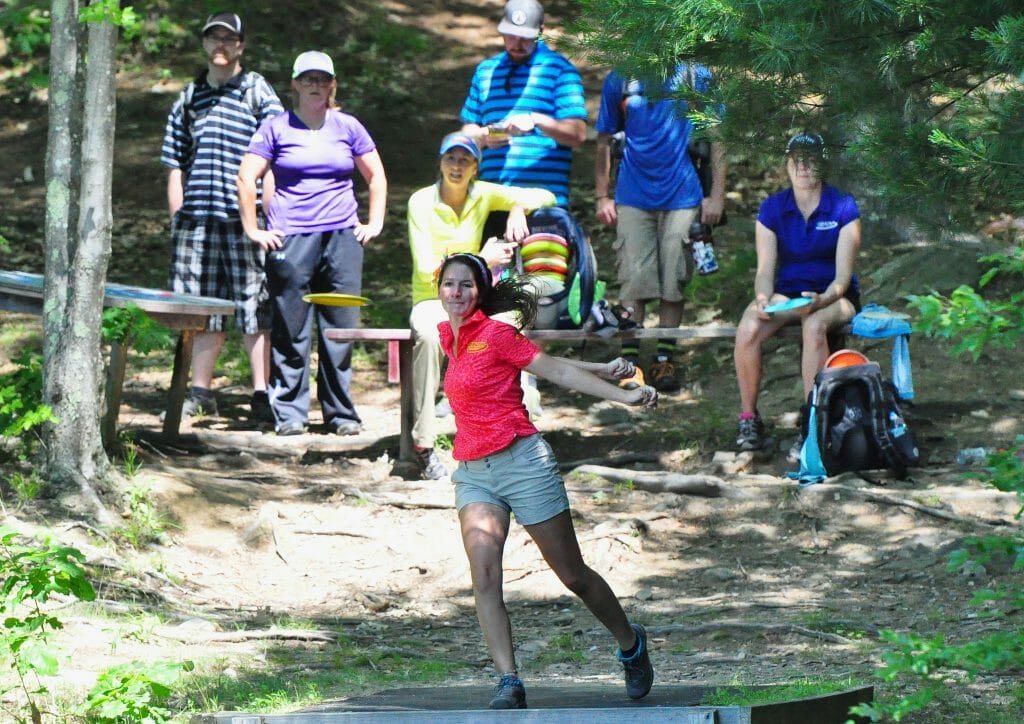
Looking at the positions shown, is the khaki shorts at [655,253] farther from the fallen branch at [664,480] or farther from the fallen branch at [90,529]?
the fallen branch at [90,529]

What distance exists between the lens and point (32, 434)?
25.1ft

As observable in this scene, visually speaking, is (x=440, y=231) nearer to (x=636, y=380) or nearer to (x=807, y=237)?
(x=807, y=237)

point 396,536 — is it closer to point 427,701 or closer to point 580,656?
point 580,656

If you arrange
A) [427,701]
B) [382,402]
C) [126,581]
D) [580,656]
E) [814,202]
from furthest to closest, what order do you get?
1. [382,402]
2. [814,202]
3. [126,581]
4. [580,656]
5. [427,701]

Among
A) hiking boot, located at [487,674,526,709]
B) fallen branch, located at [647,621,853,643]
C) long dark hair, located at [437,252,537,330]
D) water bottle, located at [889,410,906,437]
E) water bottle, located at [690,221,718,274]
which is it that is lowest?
fallen branch, located at [647,621,853,643]

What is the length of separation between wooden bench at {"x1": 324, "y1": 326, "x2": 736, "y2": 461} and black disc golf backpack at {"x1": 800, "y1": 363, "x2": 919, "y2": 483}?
31.7 inches

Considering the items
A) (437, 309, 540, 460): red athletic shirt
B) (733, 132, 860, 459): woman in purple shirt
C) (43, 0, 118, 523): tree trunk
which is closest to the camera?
(437, 309, 540, 460): red athletic shirt

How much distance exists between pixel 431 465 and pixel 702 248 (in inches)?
83.3

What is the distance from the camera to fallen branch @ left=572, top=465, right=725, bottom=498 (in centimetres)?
805

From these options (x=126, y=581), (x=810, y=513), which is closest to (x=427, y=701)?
(x=126, y=581)

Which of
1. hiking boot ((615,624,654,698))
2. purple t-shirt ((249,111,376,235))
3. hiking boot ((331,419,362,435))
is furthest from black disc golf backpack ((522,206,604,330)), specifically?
hiking boot ((615,624,654,698))

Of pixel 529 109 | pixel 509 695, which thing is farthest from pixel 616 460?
pixel 509 695

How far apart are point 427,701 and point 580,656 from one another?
1.57 metres

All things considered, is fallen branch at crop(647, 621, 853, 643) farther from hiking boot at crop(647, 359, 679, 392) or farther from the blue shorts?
hiking boot at crop(647, 359, 679, 392)
